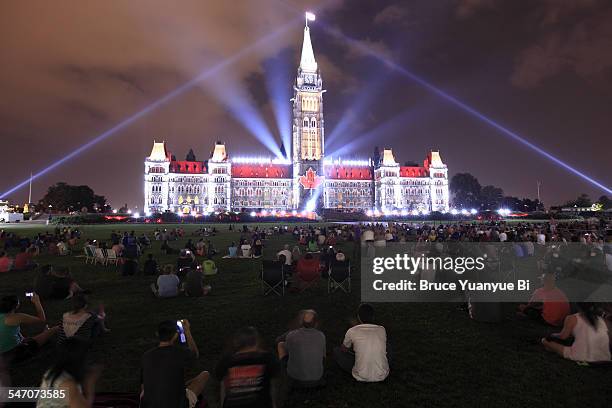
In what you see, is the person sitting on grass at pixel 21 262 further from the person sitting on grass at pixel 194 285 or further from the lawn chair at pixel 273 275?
the lawn chair at pixel 273 275

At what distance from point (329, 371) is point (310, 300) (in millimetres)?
5031

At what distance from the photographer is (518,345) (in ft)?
26.1

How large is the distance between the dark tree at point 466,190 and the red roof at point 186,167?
85.8m

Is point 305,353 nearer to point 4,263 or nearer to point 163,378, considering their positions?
point 163,378

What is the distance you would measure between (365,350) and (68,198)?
13052 centimetres

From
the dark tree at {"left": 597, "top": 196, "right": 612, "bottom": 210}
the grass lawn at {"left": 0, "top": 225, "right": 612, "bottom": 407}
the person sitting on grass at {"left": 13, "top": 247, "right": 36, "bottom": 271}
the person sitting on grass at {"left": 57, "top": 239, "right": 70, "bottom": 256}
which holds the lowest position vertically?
the grass lawn at {"left": 0, "top": 225, "right": 612, "bottom": 407}

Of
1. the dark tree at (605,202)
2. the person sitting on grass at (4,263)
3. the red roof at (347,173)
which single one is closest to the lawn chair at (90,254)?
the person sitting on grass at (4,263)

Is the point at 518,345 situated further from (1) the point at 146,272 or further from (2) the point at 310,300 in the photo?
(1) the point at 146,272

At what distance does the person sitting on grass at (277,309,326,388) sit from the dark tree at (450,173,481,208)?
138 metres

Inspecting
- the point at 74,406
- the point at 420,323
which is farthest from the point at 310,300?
the point at 74,406

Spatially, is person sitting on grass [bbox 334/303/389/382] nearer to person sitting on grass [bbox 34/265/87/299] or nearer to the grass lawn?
the grass lawn

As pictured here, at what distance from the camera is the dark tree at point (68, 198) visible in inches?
4523

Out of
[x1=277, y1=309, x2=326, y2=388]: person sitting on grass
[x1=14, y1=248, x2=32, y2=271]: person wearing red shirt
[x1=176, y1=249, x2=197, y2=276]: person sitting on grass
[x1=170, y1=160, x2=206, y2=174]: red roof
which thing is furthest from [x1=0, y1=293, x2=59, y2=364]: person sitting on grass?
[x1=170, y1=160, x2=206, y2=174]: red roof

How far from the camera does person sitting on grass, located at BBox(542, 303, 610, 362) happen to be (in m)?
6.44
